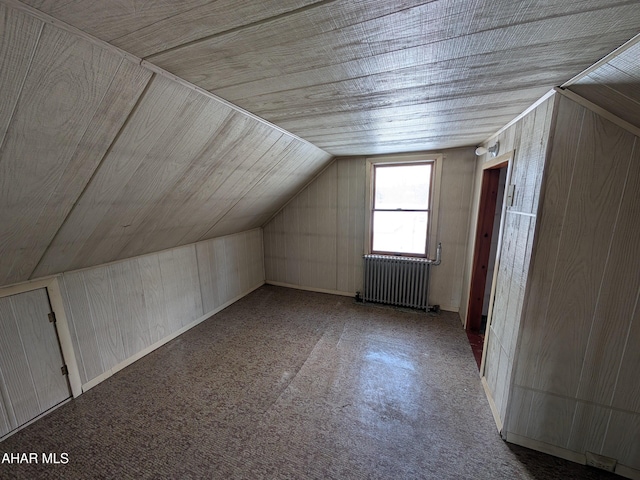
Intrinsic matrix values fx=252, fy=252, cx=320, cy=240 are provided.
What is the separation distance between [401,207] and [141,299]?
11.2ft

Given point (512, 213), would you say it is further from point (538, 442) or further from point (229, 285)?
point (229, 285)

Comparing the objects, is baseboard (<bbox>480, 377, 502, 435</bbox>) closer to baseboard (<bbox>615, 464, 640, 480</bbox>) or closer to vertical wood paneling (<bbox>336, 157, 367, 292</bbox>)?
baseboard (<bbox>615, 464, 640, 480</bbox>)

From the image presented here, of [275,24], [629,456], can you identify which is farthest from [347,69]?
[629,456]

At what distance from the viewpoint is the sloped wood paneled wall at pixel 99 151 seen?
0.93m

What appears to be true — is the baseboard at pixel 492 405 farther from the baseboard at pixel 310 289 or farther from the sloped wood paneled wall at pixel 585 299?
the baseboard at pixel 310 289

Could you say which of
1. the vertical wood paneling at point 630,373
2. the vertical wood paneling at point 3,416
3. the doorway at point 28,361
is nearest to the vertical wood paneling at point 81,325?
the doorway at point 28,361

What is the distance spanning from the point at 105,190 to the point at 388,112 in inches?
76.9

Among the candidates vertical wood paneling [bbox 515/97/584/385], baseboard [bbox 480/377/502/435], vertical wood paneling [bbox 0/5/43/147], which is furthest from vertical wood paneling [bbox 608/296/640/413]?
vertical wood paneling [bbox 0/5/43/147]

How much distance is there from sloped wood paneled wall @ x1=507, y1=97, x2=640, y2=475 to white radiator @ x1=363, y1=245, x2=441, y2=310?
74.2 inches

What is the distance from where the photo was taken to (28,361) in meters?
1.86

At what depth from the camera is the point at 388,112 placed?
181 cm

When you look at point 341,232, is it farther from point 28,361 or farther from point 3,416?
point 3,416

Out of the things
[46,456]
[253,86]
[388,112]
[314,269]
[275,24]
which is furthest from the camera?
[314,269]

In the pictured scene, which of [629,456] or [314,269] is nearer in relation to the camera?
[629,456]
